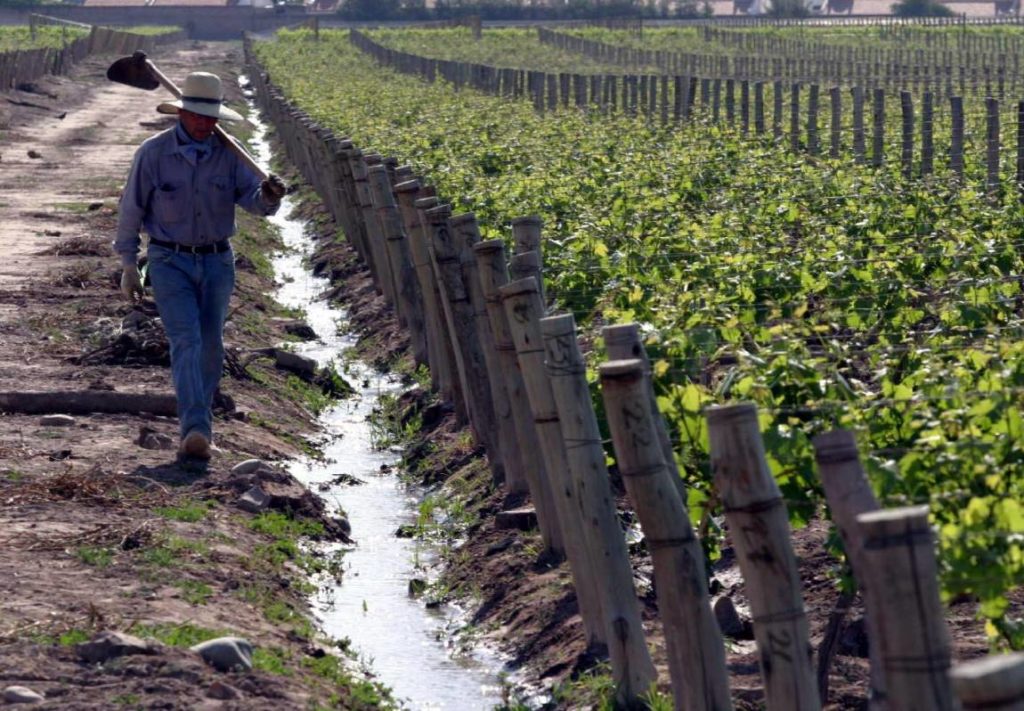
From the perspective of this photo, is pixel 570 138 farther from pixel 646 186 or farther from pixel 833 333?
pixel 833 333

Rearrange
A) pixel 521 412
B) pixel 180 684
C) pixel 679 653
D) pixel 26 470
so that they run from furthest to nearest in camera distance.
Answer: pixel 26 470 < pixel 521 412 < pixel 180 684 < pixel 679 653

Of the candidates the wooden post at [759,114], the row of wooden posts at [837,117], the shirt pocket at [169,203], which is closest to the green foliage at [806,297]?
the row of wooden posts at [837,117]

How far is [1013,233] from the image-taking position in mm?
10922

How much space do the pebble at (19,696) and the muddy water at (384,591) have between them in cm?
171

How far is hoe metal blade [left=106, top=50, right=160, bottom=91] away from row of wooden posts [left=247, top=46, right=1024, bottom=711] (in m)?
1.60

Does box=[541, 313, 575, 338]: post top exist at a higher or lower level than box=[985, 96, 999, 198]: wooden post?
higher

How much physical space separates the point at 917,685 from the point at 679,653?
187 cm

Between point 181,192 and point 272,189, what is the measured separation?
A: 0.46 metres

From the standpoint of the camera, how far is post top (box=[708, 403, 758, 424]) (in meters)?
4.52

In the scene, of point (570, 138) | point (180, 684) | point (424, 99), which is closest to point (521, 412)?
point (180, 684)

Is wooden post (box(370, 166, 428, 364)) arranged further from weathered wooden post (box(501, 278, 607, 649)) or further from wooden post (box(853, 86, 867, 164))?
wooden post (box(853, 86, 867, 164))

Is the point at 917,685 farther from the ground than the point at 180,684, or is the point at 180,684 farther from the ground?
the point at 917,685

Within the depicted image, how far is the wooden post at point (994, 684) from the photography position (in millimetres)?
2861

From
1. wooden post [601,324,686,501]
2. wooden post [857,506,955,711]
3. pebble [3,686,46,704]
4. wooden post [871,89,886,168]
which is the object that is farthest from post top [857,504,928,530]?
wooden post [871,89,886,168]
